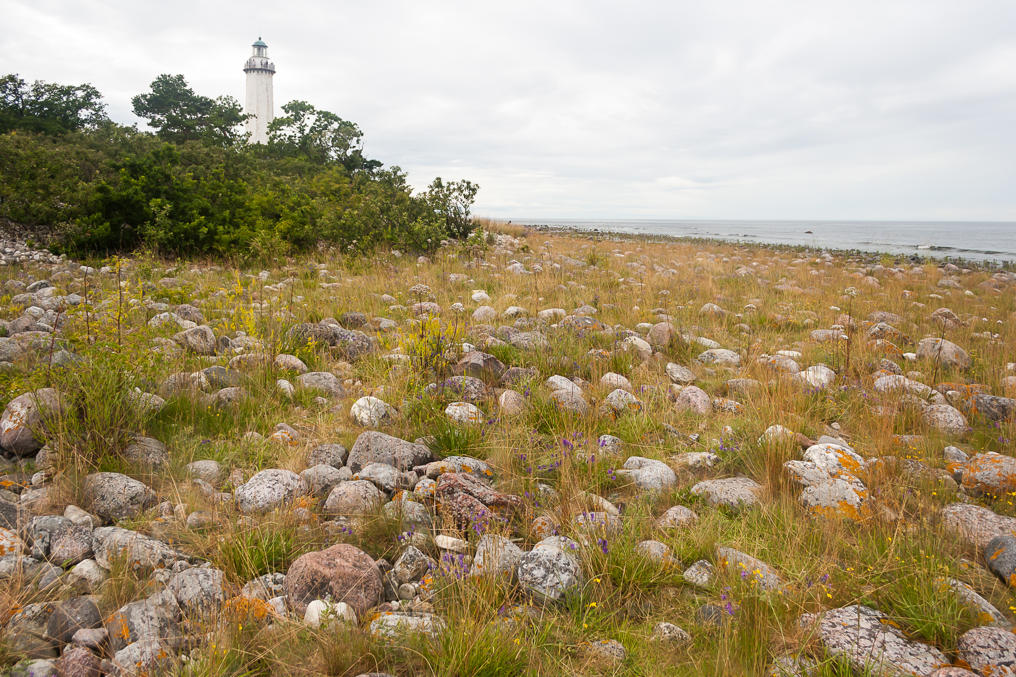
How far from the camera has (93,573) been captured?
2.19 m

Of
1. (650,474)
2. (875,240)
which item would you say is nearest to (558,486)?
(650,474)

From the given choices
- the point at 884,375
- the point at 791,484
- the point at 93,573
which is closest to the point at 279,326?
the point at 93,573

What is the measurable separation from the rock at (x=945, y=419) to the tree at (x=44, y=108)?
88.1ft

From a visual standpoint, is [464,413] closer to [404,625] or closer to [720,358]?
[404,625]

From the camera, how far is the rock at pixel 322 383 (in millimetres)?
4441

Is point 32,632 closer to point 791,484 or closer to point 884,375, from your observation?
point 791,484

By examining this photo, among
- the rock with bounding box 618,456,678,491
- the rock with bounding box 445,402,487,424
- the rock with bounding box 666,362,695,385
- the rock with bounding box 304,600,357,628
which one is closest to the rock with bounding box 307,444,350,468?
the rock with bounding box 445,402,487,424

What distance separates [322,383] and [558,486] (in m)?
2.42

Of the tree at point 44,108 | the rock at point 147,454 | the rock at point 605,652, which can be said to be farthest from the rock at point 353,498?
the tree at point 44,108

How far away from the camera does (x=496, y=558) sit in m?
2.27

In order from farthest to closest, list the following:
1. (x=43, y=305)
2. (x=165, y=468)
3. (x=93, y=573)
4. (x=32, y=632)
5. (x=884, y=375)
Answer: (x=43, y=305)
(x=884, y=375)
(x=165, y=468)
(x=93, y=573)
(x=32, y=632)

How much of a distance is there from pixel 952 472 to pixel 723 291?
25.5 feet

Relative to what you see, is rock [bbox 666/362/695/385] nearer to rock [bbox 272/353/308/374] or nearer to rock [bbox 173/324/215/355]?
rock [bbox 272/353/308/374]

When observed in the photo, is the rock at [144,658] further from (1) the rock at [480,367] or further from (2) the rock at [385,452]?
(1) the rock at [480,367]
